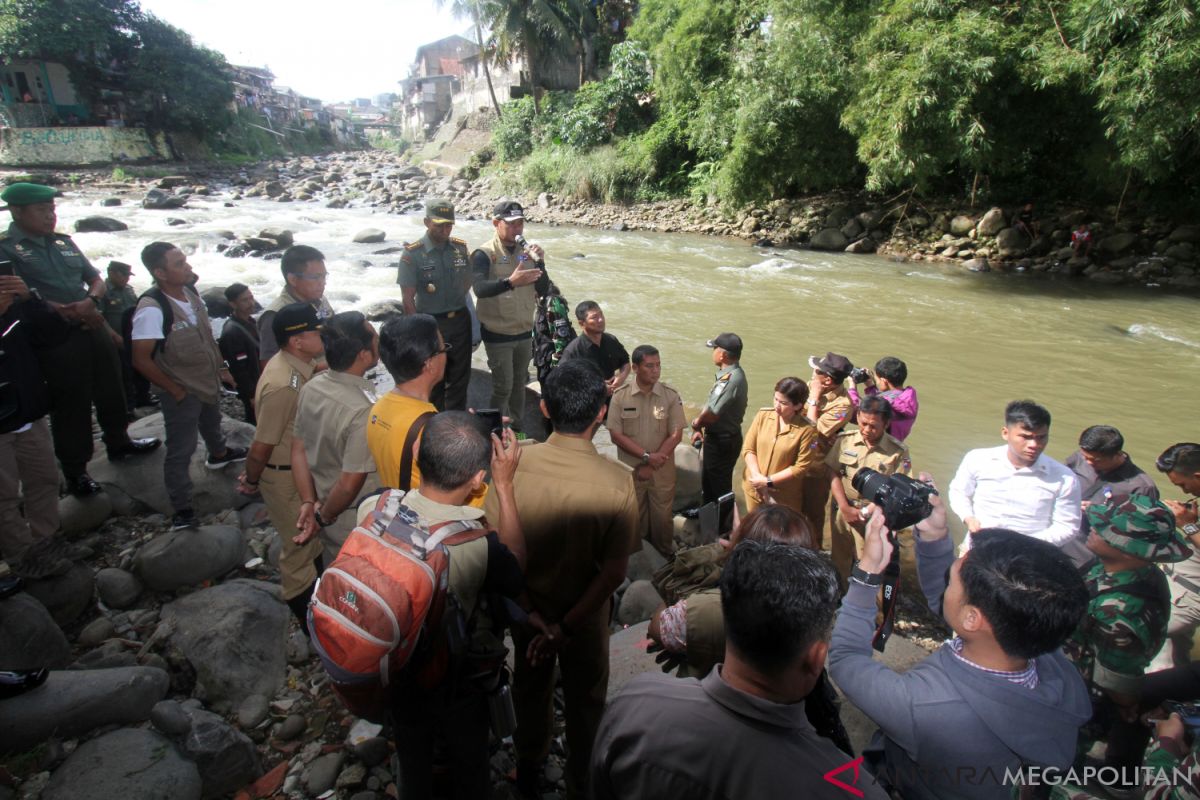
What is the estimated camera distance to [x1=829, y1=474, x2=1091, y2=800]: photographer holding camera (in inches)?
58.6

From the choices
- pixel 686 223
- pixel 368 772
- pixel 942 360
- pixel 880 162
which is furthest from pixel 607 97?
pixel 368 772

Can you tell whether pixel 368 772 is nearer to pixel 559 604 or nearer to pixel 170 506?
pixel 559 604

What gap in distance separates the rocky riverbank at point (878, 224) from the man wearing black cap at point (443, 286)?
469 inches

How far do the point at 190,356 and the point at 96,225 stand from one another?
1638cm

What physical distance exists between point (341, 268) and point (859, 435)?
12814 millimetres

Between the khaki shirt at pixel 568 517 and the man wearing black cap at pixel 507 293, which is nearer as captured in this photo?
the khaki shirt at pixel 568 517

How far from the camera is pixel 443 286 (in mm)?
4809

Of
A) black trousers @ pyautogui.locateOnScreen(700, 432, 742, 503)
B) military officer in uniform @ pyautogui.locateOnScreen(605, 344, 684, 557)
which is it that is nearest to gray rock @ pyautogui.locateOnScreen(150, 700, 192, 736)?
military officer in uniform @ pyautogui.locateOnScreen(605, 344, 684, 557)

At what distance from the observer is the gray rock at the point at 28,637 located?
8.78ft

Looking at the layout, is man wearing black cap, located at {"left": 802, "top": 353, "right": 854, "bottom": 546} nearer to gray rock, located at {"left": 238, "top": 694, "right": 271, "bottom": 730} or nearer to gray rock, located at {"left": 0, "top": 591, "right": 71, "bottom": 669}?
gray rock, located at {"left": 238, "top": 694, "right": 271, "bottom": 730}

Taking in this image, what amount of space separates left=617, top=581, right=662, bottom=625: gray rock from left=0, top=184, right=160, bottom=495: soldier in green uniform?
3.62 meters

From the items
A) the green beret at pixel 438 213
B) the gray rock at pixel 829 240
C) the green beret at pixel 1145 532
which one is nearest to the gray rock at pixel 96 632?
the green beret at pixel 438 213

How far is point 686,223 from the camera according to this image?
2080 centimetres

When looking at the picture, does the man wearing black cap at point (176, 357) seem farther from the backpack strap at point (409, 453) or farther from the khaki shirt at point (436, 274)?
the backpack strap at point (409, 453)
